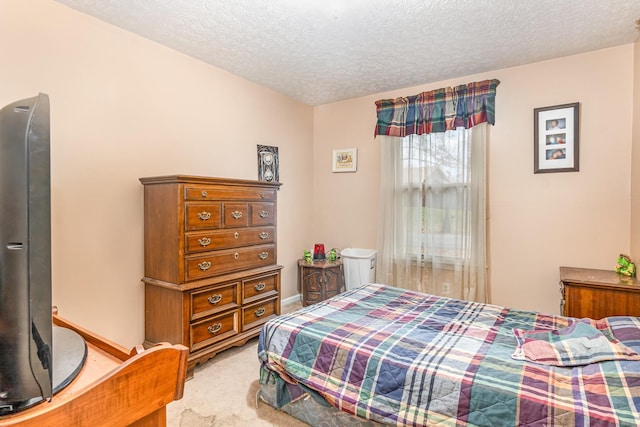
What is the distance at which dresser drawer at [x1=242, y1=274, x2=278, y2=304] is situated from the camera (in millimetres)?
2783

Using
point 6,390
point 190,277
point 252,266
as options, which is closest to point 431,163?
point 252,266

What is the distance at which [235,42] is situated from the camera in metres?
2.69

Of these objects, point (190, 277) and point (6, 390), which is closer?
point (6, 390)

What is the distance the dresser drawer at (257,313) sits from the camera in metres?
2.79

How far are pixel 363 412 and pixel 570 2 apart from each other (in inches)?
109

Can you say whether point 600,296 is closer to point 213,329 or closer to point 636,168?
point 636,168

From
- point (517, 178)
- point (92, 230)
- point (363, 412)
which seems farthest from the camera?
point (517, 178)

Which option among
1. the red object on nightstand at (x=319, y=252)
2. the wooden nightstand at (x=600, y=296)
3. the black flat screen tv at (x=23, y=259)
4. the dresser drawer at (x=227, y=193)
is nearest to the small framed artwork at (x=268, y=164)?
the dresser drawer at (x=227, y=193)

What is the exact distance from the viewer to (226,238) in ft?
8.70

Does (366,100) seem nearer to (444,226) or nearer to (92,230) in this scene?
(444,226)

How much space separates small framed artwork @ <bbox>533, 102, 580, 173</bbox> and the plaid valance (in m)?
0.41

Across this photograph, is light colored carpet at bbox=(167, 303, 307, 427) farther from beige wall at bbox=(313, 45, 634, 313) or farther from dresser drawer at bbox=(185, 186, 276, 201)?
beige wall at bbox=(313, 45, 634, 313)

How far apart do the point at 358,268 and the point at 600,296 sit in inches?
84.3

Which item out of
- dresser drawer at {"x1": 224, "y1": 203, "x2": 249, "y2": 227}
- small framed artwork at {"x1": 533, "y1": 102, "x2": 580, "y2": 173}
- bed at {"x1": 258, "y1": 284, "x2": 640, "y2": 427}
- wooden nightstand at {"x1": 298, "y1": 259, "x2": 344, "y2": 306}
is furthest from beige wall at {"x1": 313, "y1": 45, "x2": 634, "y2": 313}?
dresser drawer at {"x1": 224, "y1": 203, "x2": 249, "y2": 227}
